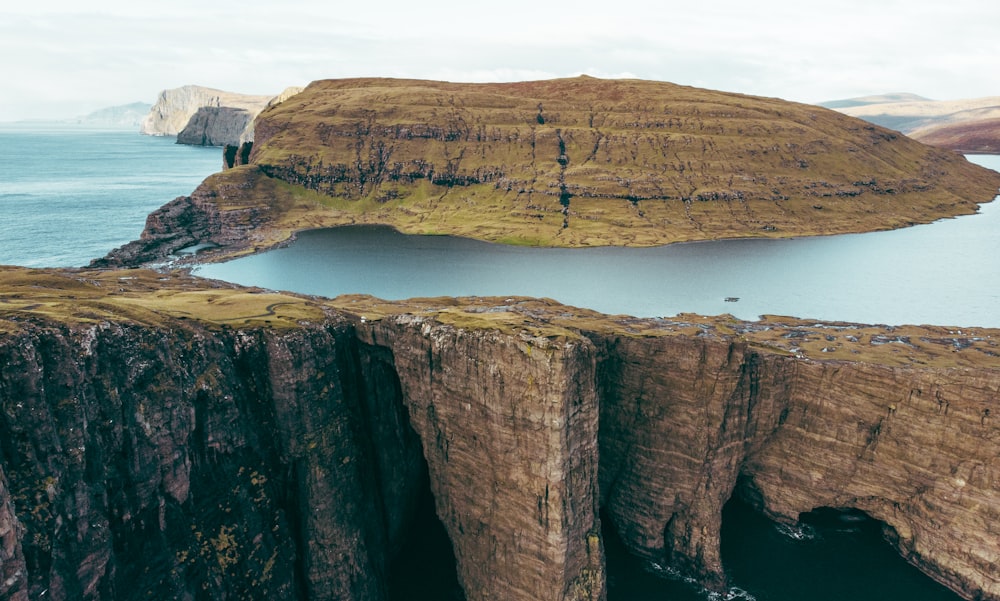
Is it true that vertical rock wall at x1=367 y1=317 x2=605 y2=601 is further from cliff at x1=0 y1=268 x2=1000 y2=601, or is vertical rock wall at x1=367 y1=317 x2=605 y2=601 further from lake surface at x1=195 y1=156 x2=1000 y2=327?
lake surface at x1=195 y1=156 x2=1000 y2=327

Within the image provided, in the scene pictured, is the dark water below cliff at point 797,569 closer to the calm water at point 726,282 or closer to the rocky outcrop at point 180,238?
the calm water at point 726,282

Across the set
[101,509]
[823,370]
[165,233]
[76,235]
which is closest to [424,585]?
[101,509]

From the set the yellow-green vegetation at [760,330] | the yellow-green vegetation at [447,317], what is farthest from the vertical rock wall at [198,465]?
the yellow-green vegetation at [760,330]

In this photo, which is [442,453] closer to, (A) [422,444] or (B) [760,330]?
(A) [422,444]

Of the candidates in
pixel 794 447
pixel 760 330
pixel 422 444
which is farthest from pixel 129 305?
pixel 760 330

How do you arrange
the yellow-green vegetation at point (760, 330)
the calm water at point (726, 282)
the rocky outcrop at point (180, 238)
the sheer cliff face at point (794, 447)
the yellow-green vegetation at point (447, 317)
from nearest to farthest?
the yellow-green vegetation at point (447, 317)
the sheer cliff face at point (794, 447)
the yellow-green vegetation at point (760, 330)
the calm water at point (726, 282)
the rocky outcrop at point (180, 238)

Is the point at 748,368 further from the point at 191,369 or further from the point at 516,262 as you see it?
the point at 516,262
